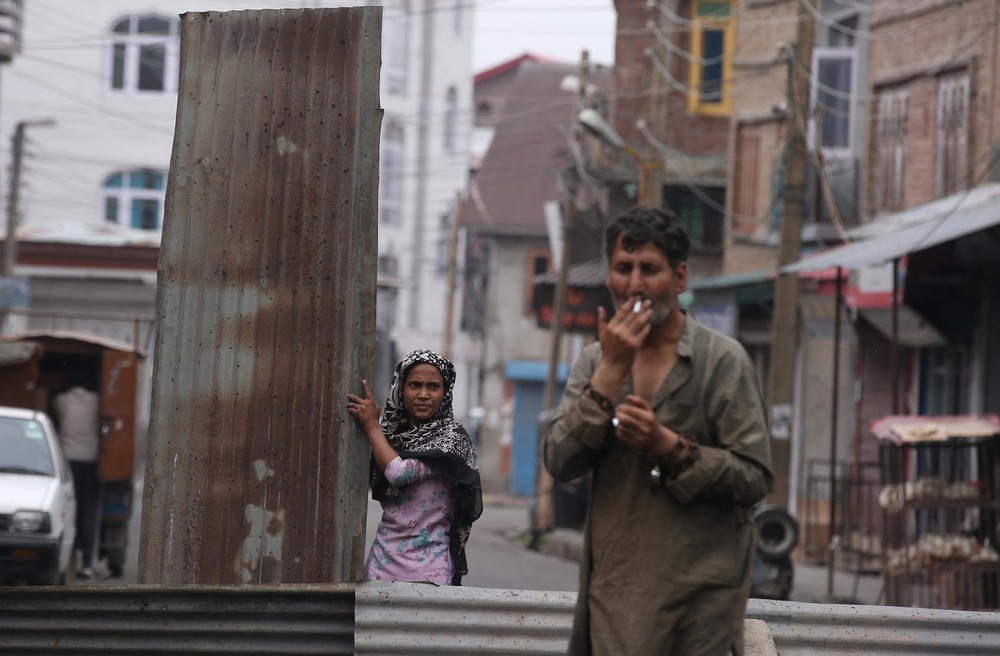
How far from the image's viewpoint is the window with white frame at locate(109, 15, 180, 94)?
4547 cm

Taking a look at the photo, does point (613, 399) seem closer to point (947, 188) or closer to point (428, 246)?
point (947, 188)

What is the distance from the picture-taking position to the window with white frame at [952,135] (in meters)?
18.2

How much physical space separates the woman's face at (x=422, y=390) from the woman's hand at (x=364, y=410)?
0.15 m

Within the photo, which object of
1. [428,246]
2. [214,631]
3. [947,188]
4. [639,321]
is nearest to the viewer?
[639,321]

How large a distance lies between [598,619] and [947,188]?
15641 millimetres

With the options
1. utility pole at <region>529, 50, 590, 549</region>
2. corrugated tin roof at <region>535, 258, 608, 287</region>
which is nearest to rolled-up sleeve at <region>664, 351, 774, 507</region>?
utility pole at <region>529, 50, 590, 549</region>

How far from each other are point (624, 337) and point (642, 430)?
0.76 feet

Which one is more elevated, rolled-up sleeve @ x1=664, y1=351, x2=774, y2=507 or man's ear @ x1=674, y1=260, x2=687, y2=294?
man's ear @ x1=674, y1=260, x2=687, y2=294

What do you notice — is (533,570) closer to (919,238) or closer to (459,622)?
(919,238)

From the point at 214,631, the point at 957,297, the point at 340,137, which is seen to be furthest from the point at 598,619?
the point at 957,297

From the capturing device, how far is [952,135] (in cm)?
1858

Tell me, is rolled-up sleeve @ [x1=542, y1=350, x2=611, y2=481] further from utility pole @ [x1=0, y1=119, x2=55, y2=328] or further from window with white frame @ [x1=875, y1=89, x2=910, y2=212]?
utility pole @ [x1=0, y1=119, x2=55, y2=328]

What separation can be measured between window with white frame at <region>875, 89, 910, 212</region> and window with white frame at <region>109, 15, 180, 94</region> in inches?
1140

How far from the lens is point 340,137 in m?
5.94
